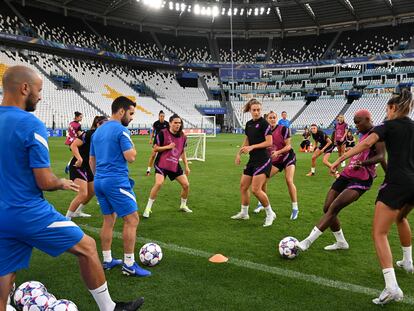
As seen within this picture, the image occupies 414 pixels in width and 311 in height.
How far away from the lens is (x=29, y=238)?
9.15 feet

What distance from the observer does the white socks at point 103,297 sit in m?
3.25

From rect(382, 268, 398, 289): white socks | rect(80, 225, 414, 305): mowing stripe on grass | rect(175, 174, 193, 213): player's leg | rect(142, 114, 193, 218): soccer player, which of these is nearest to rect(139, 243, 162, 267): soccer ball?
rect(80, 225, 414, 305): mowing stripe on grass

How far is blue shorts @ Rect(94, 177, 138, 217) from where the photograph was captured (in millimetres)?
4496

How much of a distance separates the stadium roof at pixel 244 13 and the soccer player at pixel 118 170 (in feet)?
161

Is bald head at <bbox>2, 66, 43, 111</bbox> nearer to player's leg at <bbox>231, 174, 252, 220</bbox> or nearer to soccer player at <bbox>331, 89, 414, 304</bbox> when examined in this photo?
soccer player at <bbox>331, 89, 414, 304</bbox>

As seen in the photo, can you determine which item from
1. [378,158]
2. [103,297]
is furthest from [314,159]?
[103,297]

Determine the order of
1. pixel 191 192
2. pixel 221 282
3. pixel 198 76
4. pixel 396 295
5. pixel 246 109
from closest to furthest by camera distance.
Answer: pixel 396 295
pixel 221 282
pixel 246 109
pixel 191 192
pixel 198 76

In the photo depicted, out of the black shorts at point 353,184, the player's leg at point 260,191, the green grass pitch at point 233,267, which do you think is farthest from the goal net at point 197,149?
the black shorts at point 353,184

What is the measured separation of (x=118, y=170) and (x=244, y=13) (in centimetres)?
5715

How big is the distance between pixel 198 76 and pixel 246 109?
5668 centimetres

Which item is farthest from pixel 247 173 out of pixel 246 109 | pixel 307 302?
pixel 307 302

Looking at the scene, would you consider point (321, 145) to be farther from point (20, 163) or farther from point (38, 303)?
point (20, 163)

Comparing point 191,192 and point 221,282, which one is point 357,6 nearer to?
point 191,192

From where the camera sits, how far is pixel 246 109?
7121 millimetres
